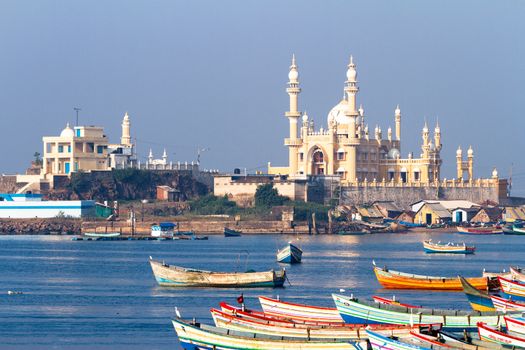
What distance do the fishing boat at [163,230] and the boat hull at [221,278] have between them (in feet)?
169

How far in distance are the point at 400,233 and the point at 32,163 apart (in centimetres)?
3818

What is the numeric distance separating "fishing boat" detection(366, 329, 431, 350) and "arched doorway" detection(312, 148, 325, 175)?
9975cm

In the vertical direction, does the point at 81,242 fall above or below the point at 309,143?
below

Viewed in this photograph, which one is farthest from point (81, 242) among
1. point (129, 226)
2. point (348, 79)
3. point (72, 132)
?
point (348, 79)

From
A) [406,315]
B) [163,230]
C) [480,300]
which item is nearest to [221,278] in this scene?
[480,300]

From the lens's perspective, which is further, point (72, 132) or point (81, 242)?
point (72, 132)

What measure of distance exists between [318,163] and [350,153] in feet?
11.7

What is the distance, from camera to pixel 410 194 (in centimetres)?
13488

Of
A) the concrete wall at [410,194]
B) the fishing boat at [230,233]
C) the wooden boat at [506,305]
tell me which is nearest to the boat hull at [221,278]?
the wooden boat at [506,305]

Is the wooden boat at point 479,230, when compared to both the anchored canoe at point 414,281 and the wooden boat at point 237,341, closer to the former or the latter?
the anchored canoe at point 414,281

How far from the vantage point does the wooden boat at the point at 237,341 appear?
37.8 meters

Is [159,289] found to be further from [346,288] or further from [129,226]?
[129,226]

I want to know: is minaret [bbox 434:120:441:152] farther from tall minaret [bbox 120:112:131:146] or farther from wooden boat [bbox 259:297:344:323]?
wooden boat [bbox 259:297:344:323]

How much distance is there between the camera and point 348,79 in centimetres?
13400
